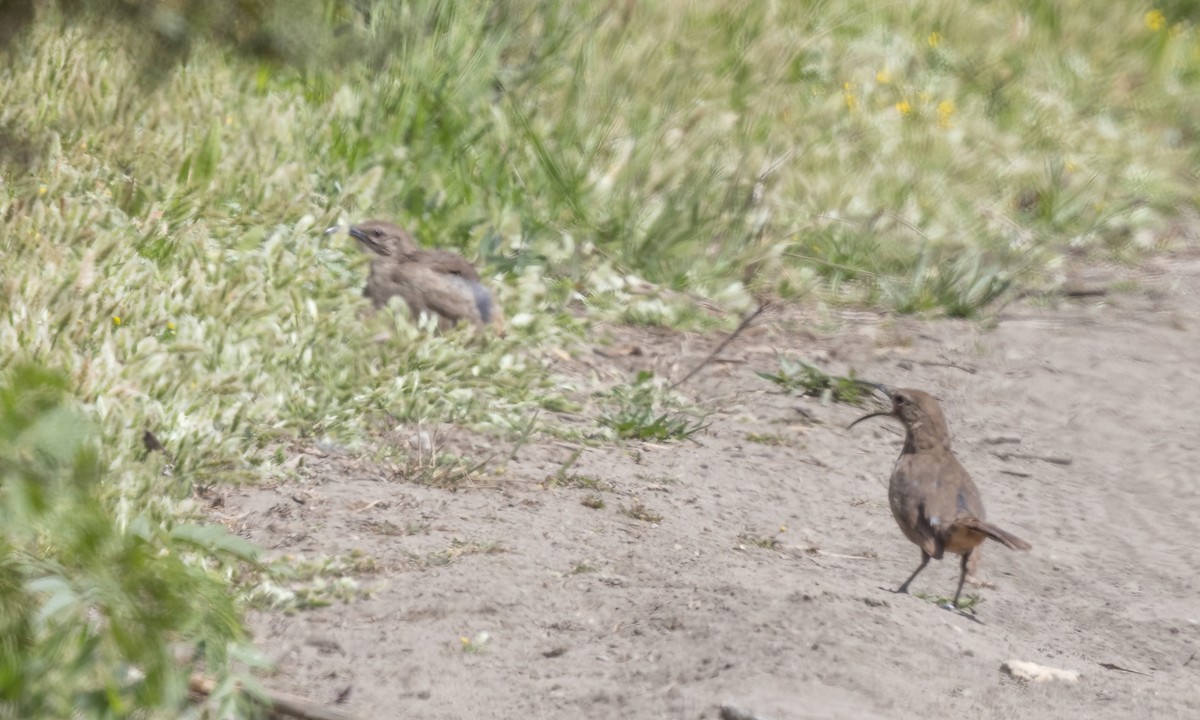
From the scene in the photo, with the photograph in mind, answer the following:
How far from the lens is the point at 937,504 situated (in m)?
5.27

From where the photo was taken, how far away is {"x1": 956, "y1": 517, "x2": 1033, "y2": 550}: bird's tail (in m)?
5.01

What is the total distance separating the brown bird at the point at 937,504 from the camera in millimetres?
5152

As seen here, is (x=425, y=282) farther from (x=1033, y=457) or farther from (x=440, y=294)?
(x=1033, y=457)

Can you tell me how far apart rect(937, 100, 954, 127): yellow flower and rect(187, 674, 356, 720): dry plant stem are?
756 cm

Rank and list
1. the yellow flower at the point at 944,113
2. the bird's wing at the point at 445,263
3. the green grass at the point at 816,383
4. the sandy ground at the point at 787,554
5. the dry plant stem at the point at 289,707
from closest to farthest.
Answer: the dry plant stem at the point at 289,707 → the sandy ground at the point at 787,554 → the bird's wing at the point at 445,263 → the green grass at the point at 816,383 → the yellow flower at the point at 944,113

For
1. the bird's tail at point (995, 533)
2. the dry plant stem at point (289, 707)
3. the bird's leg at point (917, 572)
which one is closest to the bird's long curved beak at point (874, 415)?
the bird's leg at point (917, 572)

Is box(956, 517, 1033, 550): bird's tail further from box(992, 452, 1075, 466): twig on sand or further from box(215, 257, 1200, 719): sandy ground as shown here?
box(992, 452, 1075, 466): twig on sand

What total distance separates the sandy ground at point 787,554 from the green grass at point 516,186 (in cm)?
29

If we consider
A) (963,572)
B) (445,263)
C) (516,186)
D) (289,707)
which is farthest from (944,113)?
(289,707)

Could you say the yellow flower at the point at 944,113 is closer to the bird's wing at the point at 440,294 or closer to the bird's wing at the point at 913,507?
the bird's wing at the point at 440,294

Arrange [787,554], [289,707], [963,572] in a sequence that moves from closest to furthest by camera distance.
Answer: [289,707]
[963,572]
[787,554]

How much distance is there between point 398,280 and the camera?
6.79 m

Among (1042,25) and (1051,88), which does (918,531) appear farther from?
(1042,25)

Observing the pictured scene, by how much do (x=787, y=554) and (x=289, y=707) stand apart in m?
2.20
